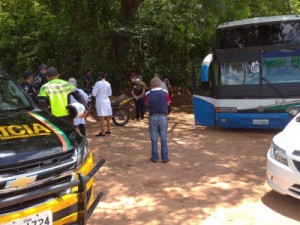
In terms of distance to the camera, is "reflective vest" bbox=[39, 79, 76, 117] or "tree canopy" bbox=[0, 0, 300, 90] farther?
"tree canopy" bbox=[0, 0, 300, 90]

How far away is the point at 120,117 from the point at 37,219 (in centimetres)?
923

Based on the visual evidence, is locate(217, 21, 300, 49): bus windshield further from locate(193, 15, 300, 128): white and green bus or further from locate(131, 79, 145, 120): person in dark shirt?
locate(131, 79, 145, 120): person in dark shirt

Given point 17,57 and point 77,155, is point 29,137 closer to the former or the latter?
point 77,155

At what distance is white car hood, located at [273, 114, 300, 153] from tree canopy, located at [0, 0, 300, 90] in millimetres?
7326

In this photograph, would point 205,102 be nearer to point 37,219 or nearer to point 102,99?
point 102,99

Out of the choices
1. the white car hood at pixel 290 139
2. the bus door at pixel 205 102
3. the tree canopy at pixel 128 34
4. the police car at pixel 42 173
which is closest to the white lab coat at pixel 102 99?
the bus door at pixel 205 102

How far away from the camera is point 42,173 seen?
364 centimetres

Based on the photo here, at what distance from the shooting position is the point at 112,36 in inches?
618

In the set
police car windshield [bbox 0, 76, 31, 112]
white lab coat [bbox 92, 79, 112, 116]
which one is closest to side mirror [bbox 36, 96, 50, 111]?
police car windshield [bbox 0, 76, 31, 112]

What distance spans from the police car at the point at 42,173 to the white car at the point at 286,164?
2471mm

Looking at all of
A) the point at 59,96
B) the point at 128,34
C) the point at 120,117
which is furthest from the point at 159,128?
the point at 128,34

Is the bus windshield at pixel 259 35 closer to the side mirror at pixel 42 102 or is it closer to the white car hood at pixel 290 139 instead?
the white car hood at pixel 290 139

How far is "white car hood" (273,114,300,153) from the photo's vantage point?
5.22m

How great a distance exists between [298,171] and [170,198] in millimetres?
1814
